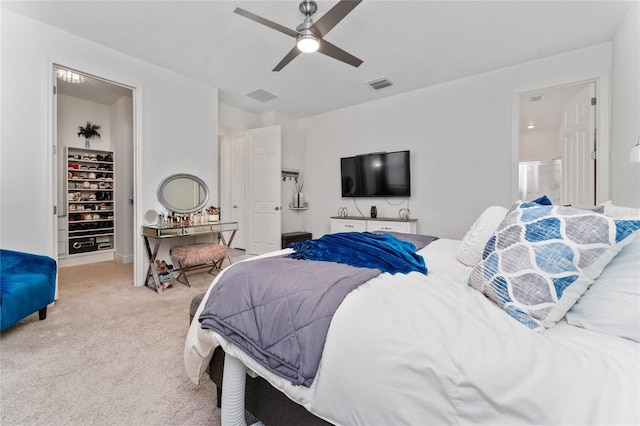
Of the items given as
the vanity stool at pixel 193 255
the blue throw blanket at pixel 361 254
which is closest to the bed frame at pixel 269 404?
the blue throw blanket at pixel 361 254

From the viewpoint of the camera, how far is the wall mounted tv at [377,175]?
13.8 feet

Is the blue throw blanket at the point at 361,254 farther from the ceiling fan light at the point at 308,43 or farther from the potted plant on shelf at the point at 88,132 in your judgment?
the potted plant on shelf at the point at 88,132

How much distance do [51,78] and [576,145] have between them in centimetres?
586

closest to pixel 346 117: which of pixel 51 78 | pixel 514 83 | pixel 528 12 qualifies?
pixel 514 83

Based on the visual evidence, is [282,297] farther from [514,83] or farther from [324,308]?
[514,83]

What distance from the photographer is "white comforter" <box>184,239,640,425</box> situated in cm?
61

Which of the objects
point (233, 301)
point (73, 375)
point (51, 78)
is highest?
point (51, 78)

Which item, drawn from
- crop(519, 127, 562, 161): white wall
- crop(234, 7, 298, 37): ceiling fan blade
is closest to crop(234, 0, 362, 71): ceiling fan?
crop(234, 7, 298, 37): ceiling fan blade

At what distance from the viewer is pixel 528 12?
2.45 meters

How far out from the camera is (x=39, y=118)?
2641mm

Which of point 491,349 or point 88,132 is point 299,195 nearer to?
point 88,132

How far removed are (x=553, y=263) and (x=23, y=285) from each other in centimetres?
323

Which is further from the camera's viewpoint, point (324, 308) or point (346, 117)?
point (346, 117)

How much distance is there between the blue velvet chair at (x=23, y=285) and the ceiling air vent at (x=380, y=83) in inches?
163
